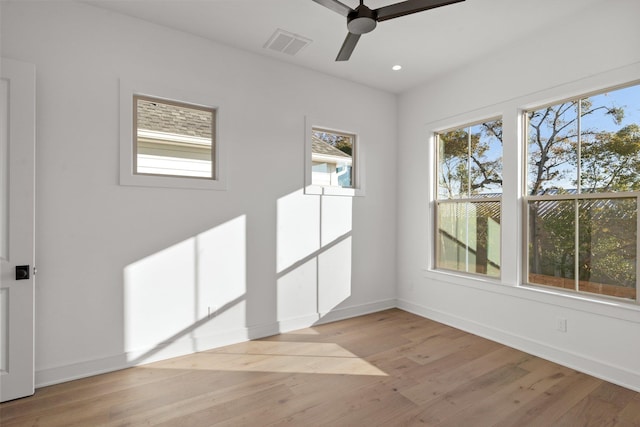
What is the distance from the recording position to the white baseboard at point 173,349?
8.36 ft

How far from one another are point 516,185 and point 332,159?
2.02 m

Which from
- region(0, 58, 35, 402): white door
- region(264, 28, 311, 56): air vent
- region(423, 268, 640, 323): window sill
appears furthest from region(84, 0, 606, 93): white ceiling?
region(423, 268, 640, 323): window sill

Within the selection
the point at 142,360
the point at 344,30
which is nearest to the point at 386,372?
the point at 142,360

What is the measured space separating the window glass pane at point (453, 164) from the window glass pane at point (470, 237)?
17cm

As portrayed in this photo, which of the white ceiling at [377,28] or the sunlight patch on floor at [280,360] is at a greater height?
the white ceiling at [377,28]

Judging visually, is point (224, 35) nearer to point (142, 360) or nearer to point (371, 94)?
point (371, 94)

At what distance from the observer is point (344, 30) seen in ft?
10.00

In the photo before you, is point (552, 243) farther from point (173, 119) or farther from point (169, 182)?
point (173, 119)

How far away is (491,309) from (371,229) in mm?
1659

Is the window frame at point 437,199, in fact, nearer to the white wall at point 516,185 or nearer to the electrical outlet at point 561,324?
the white wall at point 516,185

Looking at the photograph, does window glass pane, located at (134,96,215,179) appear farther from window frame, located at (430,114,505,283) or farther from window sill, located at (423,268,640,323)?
window sill, located at (423,268,640,323)

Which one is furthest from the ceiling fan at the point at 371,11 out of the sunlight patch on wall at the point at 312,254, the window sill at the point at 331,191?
the sunlight patch on wall at the point at 312,254

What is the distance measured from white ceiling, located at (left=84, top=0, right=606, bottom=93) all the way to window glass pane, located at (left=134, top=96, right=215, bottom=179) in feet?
2.41

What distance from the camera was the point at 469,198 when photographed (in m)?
3.84
